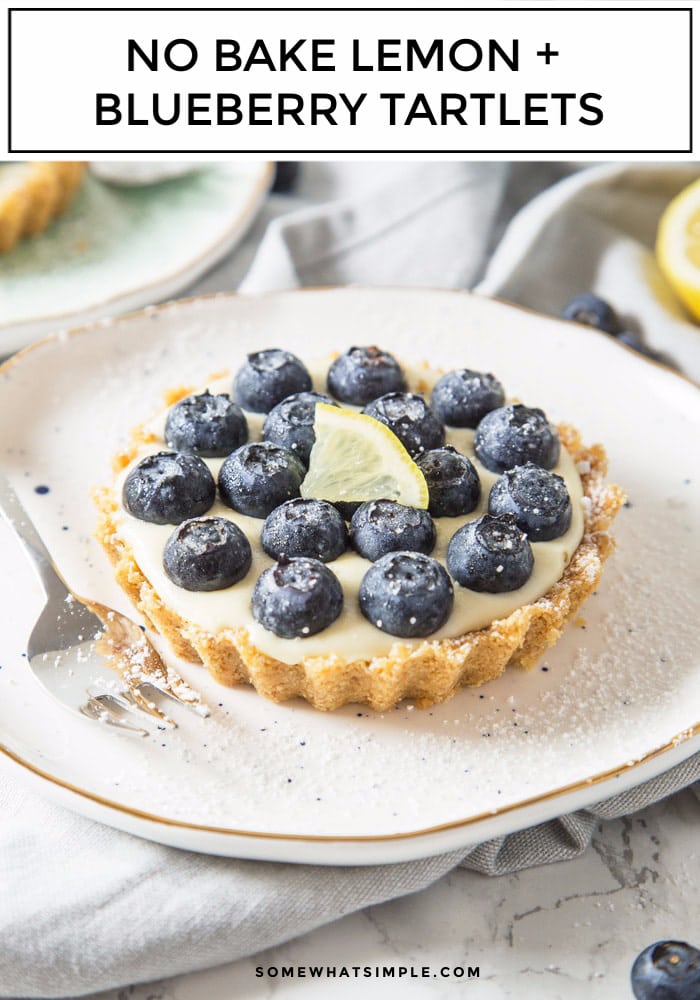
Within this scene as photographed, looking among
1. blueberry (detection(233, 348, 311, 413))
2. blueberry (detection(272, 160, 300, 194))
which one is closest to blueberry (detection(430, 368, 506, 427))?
blueberry (detection(233, 348, 311, 413))

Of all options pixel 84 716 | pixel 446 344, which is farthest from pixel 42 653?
pixel 446 344

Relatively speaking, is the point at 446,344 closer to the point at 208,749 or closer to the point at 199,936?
the point at 208,749

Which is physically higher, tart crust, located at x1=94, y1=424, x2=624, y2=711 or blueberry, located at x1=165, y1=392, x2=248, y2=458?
blueberry, located at x1=165, y1=392, x2=248, y2=458

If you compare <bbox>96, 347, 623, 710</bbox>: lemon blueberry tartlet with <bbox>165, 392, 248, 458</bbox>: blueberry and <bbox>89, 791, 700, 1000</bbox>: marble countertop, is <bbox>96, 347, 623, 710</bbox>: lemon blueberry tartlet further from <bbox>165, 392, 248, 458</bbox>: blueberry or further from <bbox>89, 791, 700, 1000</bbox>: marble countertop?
<bbox>89, 791, 700, 1000</bbox>: marble countertop

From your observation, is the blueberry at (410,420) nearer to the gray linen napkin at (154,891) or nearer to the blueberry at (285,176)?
the gray linen napkin at (154,891)

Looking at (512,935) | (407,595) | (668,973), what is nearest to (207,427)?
(407,595)

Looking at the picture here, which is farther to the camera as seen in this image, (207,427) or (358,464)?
(207,427)

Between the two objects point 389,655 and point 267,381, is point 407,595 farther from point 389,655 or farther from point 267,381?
point 267,381
